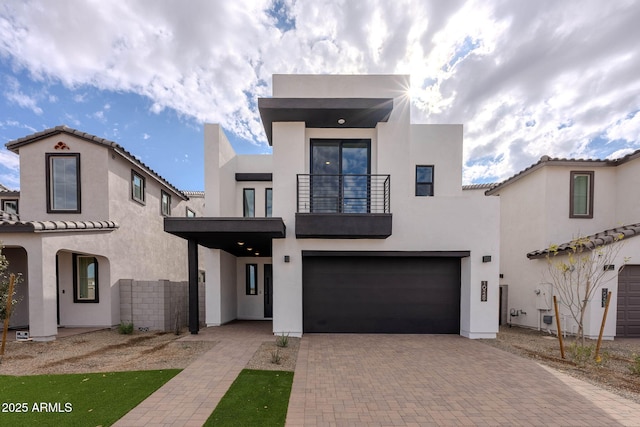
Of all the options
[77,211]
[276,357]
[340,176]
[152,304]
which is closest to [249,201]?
[340,176]

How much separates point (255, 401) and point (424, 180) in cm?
840

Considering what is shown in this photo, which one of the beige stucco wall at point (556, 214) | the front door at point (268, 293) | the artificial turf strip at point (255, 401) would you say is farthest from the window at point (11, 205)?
the beige stucco wall at point (556, 214)

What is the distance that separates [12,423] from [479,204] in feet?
35.6

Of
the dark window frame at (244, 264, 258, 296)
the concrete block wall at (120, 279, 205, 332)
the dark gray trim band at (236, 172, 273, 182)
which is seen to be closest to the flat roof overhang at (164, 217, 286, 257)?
the concrete block wall at (120, 279, 205, 332)

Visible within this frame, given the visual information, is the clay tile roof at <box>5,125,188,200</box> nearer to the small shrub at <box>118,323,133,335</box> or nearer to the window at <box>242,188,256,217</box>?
the window at <box>242,188,256,217</box>

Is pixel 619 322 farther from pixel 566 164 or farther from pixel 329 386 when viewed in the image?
pixel 329 386

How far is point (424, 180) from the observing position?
31.7 ft

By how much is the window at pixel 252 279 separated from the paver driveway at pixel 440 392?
5.41 m

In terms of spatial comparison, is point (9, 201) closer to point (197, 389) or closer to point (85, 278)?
point (85, 278)

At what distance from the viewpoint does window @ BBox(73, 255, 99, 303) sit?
31.2ft

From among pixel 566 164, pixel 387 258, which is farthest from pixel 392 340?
pixel 566 164

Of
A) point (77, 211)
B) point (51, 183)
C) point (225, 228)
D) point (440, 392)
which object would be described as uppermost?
point (51, 183)

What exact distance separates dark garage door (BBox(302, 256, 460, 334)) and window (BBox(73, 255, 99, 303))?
7683mm

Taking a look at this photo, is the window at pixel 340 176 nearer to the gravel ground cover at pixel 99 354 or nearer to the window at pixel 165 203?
the gravel ground cover at pixel 99 354
